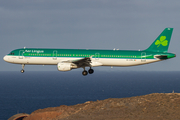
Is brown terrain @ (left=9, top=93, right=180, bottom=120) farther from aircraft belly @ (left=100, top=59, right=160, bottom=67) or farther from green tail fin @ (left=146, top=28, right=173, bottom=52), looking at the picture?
green tail fin @ (left=146, top=28, right=173, bottom=52)

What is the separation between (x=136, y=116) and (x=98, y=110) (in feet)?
22.4

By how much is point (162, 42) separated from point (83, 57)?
21047 millimetres

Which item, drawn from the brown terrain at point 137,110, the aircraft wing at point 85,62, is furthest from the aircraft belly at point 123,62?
the brown terrain at point 137,110

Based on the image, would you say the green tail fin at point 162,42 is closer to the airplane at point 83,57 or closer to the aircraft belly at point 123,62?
the airplane at point 83,57

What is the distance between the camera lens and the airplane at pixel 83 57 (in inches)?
2345

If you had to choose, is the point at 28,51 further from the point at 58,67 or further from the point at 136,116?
the point at 136,116

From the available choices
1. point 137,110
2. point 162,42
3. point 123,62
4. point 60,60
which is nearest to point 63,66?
point 60,60

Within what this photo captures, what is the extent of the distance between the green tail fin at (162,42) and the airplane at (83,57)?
6.25 feet

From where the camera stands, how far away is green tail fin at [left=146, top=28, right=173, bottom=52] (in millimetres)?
64688

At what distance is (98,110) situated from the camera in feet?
133

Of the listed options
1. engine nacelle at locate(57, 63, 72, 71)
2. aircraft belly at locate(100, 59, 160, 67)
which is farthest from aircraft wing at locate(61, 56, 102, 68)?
aircraft belly at locate(100, 59, 160, 67)

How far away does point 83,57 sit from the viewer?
196 ft

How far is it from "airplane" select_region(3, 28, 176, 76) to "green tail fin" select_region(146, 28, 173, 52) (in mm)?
1905

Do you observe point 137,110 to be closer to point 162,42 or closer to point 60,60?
point 60,60
